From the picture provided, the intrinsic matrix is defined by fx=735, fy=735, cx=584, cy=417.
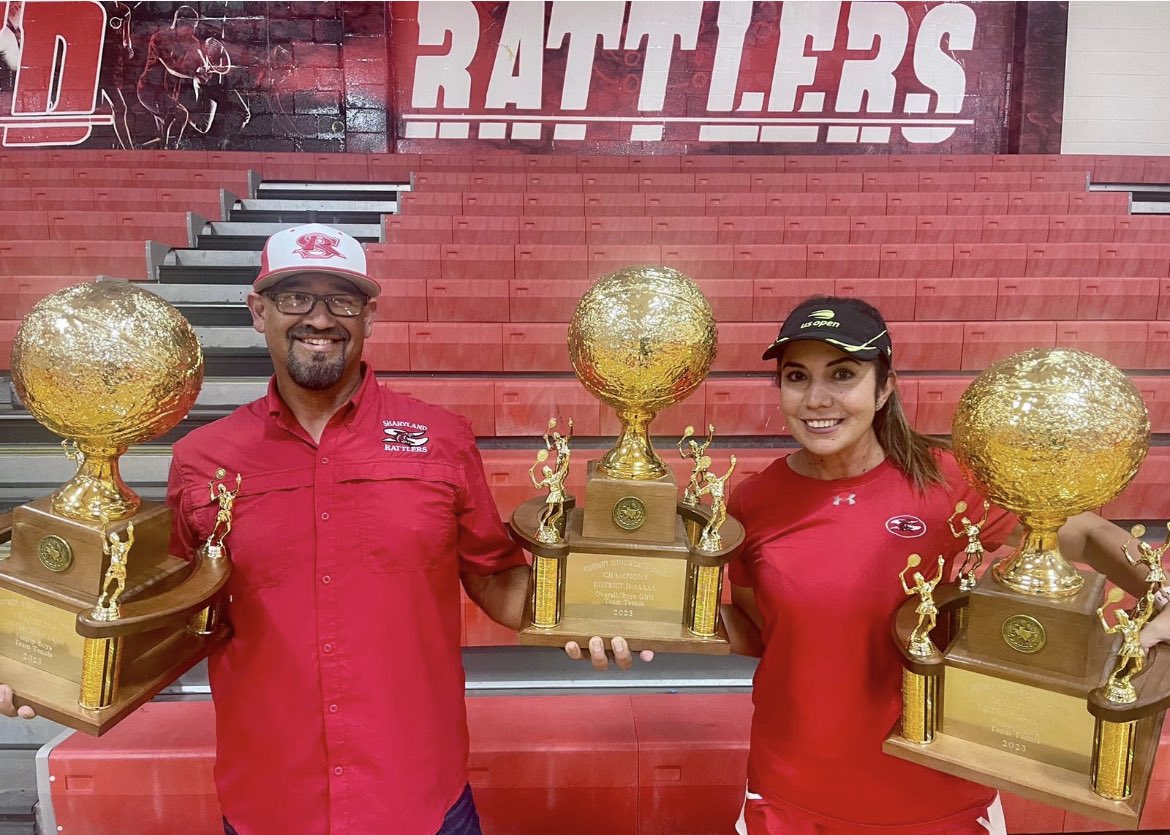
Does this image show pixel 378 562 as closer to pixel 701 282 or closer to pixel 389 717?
pixel 389 717

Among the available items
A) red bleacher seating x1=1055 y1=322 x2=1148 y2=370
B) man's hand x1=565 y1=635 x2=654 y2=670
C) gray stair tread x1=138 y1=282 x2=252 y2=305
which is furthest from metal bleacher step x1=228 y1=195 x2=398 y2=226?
man's hand x1=565 y1=635 x2=654 y2=670

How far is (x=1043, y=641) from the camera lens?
985mm

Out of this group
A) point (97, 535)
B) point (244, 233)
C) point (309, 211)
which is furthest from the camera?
point (309, 211)

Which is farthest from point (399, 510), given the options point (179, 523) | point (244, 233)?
point (244, 233)

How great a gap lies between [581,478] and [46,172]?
22.1ft

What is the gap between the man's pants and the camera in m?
1.26

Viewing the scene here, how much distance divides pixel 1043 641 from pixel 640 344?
697mm

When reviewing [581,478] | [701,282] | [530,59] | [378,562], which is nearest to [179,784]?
[378,562]

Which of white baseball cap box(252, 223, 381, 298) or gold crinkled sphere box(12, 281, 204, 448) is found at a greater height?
white baseball cap box(252, 223, 381, 298)

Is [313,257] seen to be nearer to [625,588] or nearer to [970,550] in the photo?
[625,588]

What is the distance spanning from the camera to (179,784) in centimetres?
178

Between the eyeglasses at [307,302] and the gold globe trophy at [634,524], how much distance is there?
0.37 m

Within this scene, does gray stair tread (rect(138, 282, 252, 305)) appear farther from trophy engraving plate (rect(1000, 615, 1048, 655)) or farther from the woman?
trophy engraving plate (rect(1000, 615, 1048, 655))

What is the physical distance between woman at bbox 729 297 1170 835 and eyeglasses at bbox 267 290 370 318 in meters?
0.69
